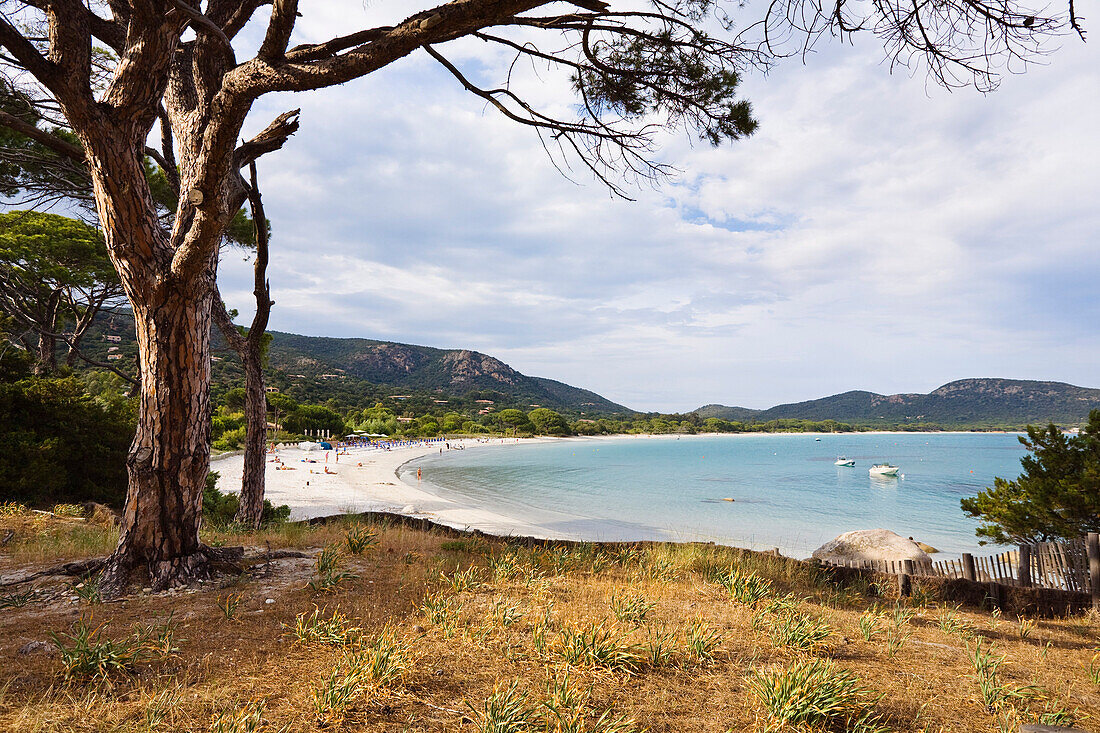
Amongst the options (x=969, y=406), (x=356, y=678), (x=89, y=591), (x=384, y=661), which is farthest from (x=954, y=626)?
(x=969, y=406)

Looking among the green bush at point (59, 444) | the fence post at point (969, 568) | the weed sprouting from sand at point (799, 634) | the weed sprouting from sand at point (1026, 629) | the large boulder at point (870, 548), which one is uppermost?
the green bush at point (59, 444)

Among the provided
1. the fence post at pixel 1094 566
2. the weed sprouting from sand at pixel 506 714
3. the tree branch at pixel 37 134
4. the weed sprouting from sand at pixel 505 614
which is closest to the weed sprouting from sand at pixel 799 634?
the weed sprouting from sand at pixel 505 614

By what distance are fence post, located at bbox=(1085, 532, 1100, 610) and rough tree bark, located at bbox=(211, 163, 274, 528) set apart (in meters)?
12.8

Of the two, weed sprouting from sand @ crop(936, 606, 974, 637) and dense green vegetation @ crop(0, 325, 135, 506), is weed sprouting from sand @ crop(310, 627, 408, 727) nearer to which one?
weed sprouting from sand @ crop(936, 606, 974, 637)

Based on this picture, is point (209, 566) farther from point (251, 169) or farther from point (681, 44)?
point (681, 44)

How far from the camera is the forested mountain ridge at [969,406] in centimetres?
11592

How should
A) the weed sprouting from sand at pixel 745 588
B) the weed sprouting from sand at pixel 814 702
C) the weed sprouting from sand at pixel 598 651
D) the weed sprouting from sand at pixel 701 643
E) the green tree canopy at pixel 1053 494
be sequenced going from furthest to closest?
the green tree canopy at pixel 1053 494 → the weed sprouting from sand at pixel 745 588 → the weed sprouting from sand at pixel 701 643 → the weed sprouting from sand at pixel 598 651 → the weed sprouting from sand at pixel 814 702

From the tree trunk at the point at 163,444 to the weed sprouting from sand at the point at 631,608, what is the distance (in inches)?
161

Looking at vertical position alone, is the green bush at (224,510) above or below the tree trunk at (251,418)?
below

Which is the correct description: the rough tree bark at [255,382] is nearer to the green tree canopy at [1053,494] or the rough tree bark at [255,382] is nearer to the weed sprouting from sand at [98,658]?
the weed sprouting from sand at [98,658]

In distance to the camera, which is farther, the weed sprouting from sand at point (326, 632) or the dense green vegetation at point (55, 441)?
the dense green vegetation at point (55, 441)

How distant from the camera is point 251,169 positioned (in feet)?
25.8

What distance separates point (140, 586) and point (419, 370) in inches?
5883

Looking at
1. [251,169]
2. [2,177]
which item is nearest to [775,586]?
[251,169]
